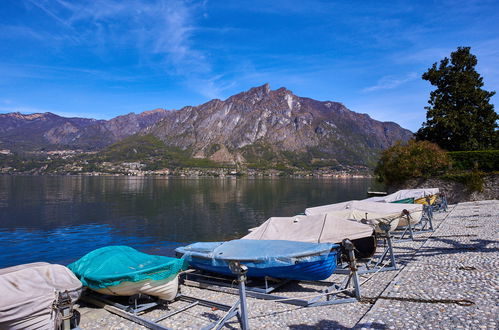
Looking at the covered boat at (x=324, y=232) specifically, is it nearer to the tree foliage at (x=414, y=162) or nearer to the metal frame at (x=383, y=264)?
the metal frame at (x=383, y=264)

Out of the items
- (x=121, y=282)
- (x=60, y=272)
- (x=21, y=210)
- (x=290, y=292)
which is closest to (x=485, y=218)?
(x=290, y=292)

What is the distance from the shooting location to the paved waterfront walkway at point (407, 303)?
7590mm

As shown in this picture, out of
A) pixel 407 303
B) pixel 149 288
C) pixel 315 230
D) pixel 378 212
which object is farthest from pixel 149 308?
pixel 378 212

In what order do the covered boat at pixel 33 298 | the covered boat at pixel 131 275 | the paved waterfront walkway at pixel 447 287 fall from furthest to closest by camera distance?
the covered boat at pixel 131 275
the covered boat at pixel 33 298
the paved waterfront walkway at pixel 447 287

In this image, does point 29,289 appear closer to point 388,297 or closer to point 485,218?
point 388,297

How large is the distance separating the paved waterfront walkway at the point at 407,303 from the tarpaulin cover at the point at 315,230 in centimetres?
190

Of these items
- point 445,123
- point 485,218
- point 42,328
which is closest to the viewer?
point 42,328

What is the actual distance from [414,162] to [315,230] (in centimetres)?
3302

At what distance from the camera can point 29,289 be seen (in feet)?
29.3

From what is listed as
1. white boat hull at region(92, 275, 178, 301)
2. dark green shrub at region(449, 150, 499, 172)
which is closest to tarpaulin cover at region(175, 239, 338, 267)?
white boat hull at region(92, 275, 178, 301)

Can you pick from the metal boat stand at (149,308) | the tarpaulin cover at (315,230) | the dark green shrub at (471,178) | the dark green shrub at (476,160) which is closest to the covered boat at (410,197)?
the dark green shrub at (471,178)

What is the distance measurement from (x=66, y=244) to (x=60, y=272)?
2076cm

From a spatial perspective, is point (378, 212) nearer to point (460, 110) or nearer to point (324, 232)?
point (324, 232)

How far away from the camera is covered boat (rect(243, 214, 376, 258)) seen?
47.9 feet
